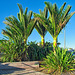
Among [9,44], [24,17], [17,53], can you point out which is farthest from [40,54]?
[24,17]

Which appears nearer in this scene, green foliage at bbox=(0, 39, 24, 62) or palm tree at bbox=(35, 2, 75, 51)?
green foliage at bbox=(0, 39, 24, 62)

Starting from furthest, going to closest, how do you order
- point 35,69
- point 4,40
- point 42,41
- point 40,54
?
point 42,41
point 40,54
point 4,40
point 35,69

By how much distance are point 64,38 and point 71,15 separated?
2.17m

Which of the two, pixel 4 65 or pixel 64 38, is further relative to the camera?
pixel 64 38

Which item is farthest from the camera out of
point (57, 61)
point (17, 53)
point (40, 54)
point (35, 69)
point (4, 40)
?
point (40, 54)

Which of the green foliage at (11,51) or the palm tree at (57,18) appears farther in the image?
the palm tree at (57,18)

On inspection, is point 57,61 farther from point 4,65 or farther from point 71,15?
point 71,15

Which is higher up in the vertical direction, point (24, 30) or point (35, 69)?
point (24, 30)

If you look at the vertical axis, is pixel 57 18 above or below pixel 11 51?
above

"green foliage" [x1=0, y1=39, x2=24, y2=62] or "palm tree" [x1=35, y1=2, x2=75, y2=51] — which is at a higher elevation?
"palm tree" [x1=35, y1=2, x2=75, y2=51]

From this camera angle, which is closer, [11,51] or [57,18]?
[11,51]

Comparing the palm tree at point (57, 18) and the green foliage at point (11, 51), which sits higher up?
the palm tree at point (57, 18)

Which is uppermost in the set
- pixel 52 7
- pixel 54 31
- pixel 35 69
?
pixel 52 7

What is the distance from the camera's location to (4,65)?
6.59 meters
